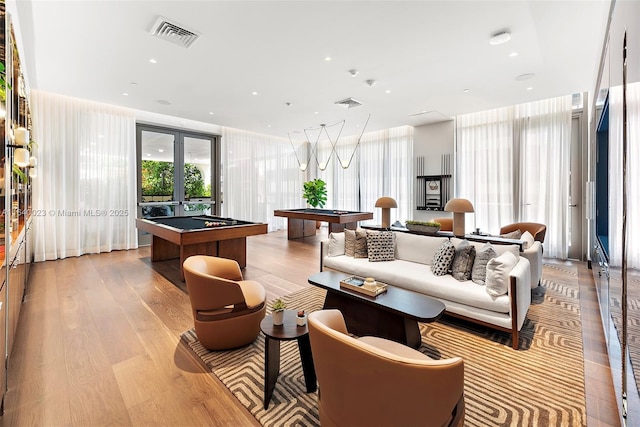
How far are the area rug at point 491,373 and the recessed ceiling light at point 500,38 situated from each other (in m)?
3.18

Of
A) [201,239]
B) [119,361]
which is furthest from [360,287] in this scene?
[201,239]

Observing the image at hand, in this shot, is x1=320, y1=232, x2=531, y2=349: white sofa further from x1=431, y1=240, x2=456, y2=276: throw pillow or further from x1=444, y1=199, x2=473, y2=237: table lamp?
x1=444, y1=199, x2=473, y2=237: table lamp

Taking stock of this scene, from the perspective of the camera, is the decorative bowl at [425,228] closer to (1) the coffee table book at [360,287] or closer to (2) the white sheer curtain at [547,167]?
(1) the coffee table book at [360,287]

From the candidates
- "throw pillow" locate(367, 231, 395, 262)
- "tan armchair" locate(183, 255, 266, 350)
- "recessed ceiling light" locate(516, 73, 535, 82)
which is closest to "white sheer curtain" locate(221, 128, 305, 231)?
"throw pillow" locate(367, 231, 395, 262)

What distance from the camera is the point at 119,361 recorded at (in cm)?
234

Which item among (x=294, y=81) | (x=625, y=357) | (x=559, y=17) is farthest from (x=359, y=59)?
(x=625, y=357)

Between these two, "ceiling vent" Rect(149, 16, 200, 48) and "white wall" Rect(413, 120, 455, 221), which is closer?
"ceiling vent" Rect(149, 16, 200, 48)

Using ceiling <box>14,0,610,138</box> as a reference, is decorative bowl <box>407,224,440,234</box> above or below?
below

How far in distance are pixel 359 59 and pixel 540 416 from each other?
4.10 meters

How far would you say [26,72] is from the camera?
4348 millimetres

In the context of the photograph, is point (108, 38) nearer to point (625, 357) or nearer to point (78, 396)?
point (78, 396)

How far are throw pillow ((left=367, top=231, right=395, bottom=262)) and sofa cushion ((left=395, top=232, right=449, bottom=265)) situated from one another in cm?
12

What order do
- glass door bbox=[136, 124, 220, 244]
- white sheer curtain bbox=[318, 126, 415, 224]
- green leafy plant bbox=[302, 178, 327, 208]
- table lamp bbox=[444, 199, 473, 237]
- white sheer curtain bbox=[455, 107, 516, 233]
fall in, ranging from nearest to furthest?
1. table lamp bbox=[444, 199, 473, 237]
2. white sheer curtain bbox=[455, 107, 516, 233]
3. glass door bbox=[136, 124, 220, 244]
4. white sheer curtain bbox=[318, 126, 415, 224]
5. green leafy plant bbox=[302, 178, 327, 208]

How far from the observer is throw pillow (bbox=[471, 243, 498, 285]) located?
297 cm
